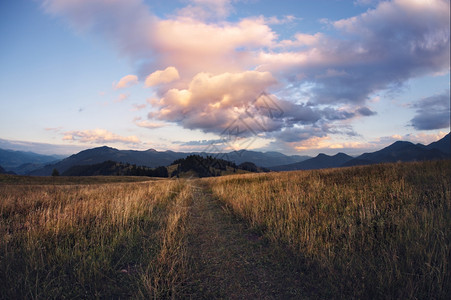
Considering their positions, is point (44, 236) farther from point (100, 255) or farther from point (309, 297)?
point (309, 297)

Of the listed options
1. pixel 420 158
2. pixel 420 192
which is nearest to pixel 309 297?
pixel 420 192

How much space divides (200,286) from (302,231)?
7.60ft

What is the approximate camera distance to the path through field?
271 cm

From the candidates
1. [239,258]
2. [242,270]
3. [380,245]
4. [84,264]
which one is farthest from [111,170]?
[380,245]

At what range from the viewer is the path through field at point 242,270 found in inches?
107

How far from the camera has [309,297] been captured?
8.41 ft

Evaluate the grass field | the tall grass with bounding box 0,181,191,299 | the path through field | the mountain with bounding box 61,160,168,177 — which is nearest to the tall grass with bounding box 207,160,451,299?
the grass field

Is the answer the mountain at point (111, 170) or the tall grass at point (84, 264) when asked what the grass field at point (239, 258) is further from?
the mountain at point (111, 170)

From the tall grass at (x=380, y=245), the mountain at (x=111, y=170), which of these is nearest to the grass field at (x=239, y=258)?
the tall grass at (x=380, y=245)

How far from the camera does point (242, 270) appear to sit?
10.8 ft

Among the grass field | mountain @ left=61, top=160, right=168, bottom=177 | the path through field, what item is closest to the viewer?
the grass field

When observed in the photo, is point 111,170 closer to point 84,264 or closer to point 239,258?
point 84,264

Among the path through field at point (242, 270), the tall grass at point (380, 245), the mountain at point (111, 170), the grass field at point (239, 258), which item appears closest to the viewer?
the tall grass at point (380, 245)

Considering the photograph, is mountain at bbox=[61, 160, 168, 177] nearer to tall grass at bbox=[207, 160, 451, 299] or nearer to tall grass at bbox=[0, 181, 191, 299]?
tall grass at bbox=[0, 181, 191, 299]
